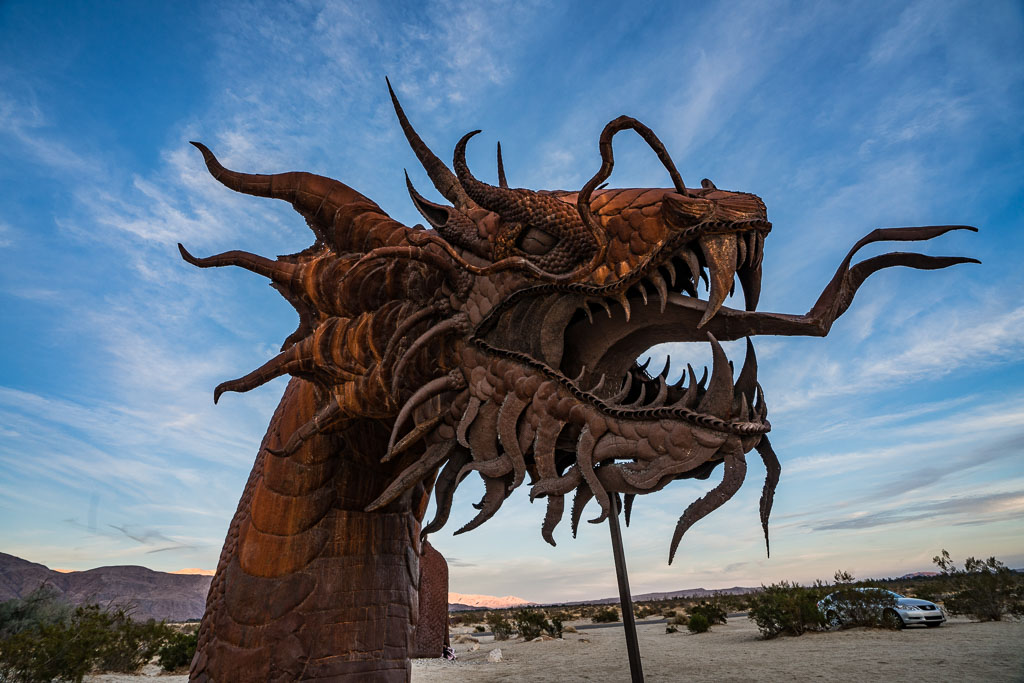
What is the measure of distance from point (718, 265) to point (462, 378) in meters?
1.35

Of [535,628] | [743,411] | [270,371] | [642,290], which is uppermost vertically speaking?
[270,371]

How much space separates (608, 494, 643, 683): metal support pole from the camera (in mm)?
2250

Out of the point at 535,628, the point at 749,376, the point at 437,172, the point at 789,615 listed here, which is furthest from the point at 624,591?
the point at 535,628

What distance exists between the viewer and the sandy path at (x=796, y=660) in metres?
9.63

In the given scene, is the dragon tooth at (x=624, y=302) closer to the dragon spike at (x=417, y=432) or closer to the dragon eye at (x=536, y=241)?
the dragon eye at (x=536, y=241)

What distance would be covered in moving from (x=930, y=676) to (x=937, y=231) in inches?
398

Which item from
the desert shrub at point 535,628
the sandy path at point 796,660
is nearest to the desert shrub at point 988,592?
the sandy path at point 796,660

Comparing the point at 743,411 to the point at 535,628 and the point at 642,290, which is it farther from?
the point at 535,628

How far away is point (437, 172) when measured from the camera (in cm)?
315

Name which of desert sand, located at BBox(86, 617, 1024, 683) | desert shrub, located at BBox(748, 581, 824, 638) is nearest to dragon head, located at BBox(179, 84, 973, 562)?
desert sand, located at BBox(86, 617, 1024, 683)

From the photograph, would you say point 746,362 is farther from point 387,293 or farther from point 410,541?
point 410,541

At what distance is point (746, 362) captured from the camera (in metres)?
2.19

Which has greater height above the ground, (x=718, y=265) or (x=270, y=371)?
(x=270, y=371)

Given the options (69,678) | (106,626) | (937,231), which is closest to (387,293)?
(937,231)
